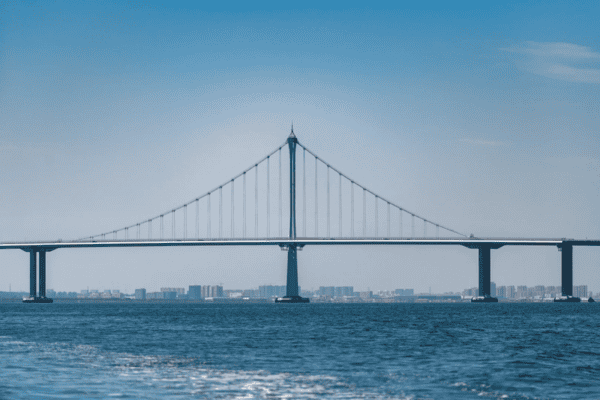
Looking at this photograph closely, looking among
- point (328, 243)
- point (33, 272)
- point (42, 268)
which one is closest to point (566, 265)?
point (328, 243)

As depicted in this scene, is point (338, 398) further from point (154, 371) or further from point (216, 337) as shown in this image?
point (216, 337)

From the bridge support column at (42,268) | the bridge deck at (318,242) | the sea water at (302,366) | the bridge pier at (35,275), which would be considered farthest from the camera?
the bridge support column at (42,268)

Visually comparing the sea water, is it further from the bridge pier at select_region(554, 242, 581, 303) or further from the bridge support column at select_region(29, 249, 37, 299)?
the bridge support column at select_region(29, 249, 37, 299)

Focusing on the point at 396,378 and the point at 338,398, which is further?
the point at 396,378

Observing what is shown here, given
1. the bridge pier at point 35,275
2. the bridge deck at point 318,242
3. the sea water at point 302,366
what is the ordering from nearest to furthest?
the sea water at point 302,366, the bridge deck at point 318,242, the bridge pier at point 35,275

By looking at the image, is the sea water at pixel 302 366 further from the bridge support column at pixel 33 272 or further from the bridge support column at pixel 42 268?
the bridge support column at pixel 42 268

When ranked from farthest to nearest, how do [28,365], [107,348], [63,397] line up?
[107,348]
[28,365]
[63,397]

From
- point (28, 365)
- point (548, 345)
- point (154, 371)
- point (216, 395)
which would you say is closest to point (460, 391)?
point (216, 395)

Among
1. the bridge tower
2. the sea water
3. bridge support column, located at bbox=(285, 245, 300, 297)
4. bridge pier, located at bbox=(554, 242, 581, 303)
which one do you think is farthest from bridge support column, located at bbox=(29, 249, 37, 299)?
the sea water

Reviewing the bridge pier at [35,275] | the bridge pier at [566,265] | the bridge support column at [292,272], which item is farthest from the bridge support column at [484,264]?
the bridge pier at [35,275]
